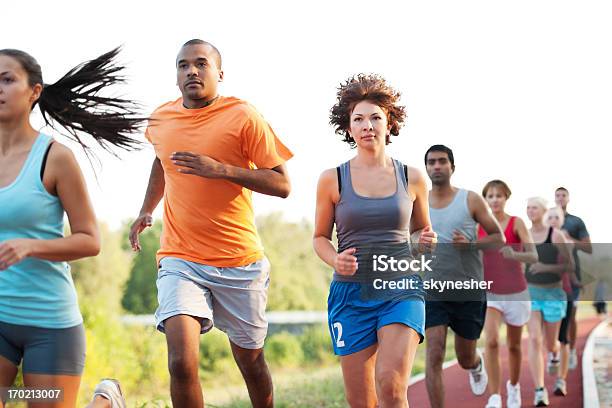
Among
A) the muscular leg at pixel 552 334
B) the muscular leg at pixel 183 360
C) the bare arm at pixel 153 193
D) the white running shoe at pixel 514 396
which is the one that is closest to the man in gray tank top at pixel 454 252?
the white running shoe at pixel 514 396

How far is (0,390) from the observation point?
4.83 metres

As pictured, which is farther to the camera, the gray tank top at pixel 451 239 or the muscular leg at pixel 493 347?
the muscular leg at pixel 493 347

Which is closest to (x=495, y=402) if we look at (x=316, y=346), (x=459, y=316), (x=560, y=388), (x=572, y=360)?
(x=459, y=316)

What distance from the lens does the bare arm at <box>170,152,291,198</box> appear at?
6121mm

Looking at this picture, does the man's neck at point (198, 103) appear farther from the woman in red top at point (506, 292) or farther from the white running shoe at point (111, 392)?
the woman in red top at point (506, 292)

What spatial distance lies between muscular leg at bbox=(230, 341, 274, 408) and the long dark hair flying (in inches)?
64.3

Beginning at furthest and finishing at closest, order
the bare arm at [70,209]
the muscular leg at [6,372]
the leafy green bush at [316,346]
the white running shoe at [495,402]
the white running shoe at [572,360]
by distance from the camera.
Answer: the leafy green bush at [316,346], the white running shoe at [572,360], the white running shoe at [495,402], the muscular leg at [6,372], the bare arm at [70,209]

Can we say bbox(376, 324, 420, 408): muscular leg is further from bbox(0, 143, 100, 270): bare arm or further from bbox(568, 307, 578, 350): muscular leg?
bbox(568, 307, 578, 350): muscular leg

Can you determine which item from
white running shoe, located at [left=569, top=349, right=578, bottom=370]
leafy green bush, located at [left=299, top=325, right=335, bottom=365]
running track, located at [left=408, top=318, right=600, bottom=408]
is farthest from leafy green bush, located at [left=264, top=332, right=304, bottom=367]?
white running shoe, located at [left=569, top=349, right=578, bottom=370]

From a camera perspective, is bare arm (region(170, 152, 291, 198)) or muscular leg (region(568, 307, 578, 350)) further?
muscular leg (region(568, 307, 578, 350))

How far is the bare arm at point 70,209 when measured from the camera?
4688 millimetres

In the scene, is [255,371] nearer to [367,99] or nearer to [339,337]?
[339,337]

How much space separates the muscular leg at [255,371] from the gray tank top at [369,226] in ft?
2.88

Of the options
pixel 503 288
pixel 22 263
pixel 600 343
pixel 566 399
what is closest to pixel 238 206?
pixel 22 263
